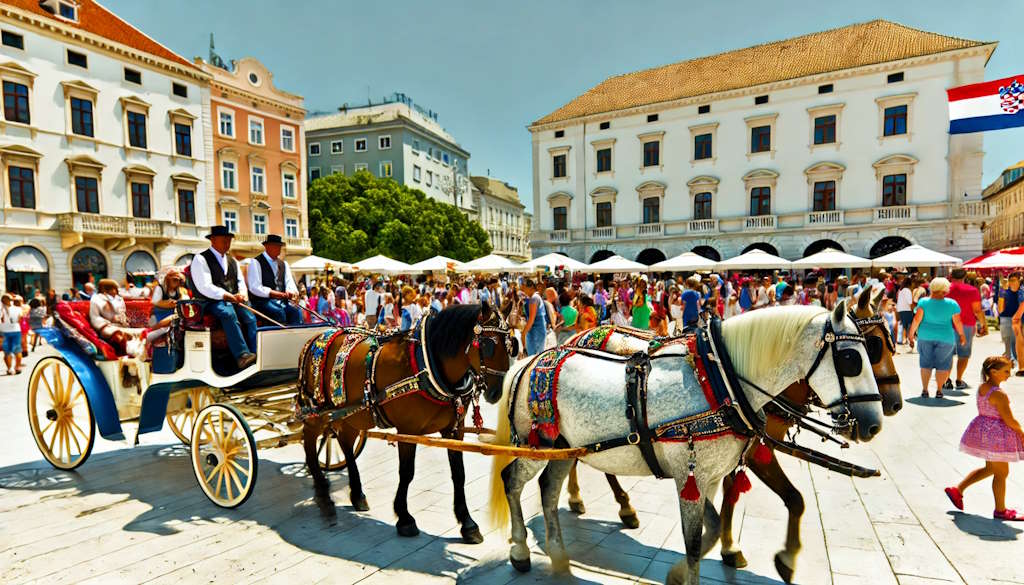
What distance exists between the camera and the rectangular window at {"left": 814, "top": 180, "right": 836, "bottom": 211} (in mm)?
29391

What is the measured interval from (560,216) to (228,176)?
67.4 feet

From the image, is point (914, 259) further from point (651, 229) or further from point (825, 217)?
point (651, 229)

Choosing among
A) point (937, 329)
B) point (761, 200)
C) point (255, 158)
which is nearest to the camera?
point (937, 329)

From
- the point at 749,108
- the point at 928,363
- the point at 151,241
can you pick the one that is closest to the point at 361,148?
the point at 151,241

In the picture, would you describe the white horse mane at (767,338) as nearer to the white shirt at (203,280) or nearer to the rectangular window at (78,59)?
the white shirt at (203,280)

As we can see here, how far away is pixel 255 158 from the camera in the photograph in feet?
109

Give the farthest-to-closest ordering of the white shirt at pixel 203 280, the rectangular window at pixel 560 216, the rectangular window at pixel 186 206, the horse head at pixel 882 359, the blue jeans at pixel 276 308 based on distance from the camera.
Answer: the rectangular window at pixel 560 216 → the rectangular window at pixel 186 206 → the blue jeans at pixel 276 308 → the white shirt at pixel 203 280 → the horse head at pixel 882 359

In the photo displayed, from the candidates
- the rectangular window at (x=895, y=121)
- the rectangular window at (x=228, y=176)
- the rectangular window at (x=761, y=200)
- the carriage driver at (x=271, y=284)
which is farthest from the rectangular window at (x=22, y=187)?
the rectangular window at (x=895, y=121)

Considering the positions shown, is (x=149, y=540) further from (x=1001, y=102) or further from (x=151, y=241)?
(x=151, y=241)

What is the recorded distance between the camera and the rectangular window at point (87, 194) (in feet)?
82.6

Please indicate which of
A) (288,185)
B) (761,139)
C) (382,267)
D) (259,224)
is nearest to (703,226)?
(761,139)

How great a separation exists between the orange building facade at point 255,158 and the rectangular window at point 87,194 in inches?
216

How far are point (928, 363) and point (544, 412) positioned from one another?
7.71 metres

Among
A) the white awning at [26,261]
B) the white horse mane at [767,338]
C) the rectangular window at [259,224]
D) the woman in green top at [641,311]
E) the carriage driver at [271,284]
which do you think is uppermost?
the rectangular window at [259,224]
